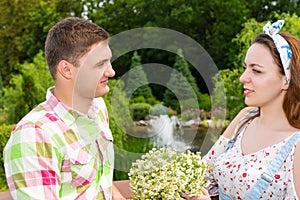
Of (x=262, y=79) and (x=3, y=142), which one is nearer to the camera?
(x=262, y=79)

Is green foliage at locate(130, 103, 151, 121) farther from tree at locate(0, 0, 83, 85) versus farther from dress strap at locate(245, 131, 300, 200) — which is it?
dress strap at locate(245, 131, 300, 200)

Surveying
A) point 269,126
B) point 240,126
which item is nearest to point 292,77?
point 269,126

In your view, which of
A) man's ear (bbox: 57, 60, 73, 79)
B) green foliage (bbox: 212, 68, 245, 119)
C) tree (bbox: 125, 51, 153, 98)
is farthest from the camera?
tree (bbox: 125, 51, 153, 98)

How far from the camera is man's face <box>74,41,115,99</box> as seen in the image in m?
1.76

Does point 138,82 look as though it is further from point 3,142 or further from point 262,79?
point 262,79

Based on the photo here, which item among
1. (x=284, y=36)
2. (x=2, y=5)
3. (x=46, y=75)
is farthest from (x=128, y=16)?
(x=284, y=36)

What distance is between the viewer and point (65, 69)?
174cm

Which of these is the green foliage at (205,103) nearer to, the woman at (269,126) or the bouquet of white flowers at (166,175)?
the woman at (269,126)

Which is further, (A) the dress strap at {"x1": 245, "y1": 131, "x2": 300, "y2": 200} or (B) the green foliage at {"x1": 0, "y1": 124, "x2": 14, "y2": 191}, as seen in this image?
(B) the green foliage at {"x1": 0, "y1": 124, "x2": 14, "y2": 191}

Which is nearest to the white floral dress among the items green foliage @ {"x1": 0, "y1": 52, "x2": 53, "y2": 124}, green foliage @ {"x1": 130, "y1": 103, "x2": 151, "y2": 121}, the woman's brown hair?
the woman's brown hair

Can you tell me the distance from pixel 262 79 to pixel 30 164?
41.3 inches

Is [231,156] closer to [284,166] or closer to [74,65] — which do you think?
[284,166]

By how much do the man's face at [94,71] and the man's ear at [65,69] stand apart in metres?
0.03

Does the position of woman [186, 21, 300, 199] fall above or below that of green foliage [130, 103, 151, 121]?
above
